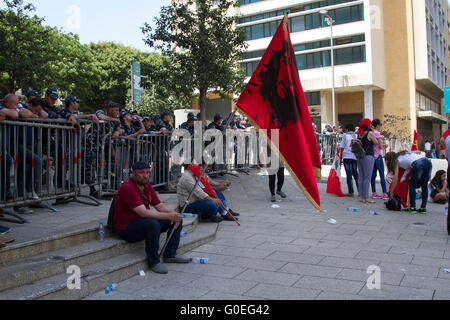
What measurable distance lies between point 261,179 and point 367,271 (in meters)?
8.46

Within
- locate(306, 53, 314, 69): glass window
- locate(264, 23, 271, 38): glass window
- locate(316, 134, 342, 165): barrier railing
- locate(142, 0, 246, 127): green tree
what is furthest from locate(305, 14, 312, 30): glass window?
locate(142, 0, 246, 127): green tree

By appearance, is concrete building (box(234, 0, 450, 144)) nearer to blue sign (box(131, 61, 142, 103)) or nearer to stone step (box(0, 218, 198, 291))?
blue sign (box(131, 61, 142, 103))

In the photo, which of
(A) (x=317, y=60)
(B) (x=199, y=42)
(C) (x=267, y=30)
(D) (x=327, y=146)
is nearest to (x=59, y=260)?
(B) (x=199, y=42)

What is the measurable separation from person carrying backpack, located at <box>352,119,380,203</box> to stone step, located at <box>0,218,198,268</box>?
6470 millimetres

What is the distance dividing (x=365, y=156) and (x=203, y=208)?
4.54 metres

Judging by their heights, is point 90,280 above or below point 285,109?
below

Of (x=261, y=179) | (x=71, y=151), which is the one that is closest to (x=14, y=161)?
(x=71, y=151)

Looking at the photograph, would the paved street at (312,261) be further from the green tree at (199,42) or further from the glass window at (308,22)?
the glass window at (308,22)

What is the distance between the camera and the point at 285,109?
537cm

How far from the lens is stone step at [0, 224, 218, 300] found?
11.9 feet

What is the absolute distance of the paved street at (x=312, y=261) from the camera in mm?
4137

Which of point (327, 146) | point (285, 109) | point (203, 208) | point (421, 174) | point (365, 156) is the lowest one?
point (203, 208)

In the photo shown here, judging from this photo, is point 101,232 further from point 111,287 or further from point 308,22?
point 308,22

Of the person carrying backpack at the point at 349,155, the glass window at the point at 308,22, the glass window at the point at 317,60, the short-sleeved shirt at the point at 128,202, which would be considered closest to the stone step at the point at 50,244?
the short-sleeved shirt at the point at 128,202
